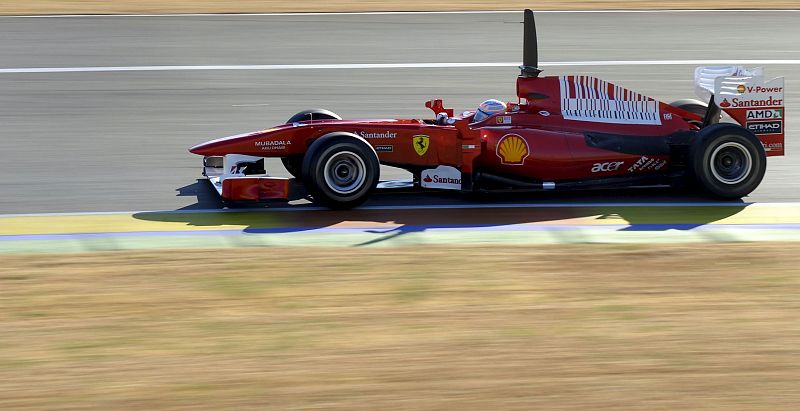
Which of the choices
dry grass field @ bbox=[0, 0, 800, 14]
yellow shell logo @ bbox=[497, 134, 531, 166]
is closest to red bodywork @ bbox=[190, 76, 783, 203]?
yellow shell logo @ bbox=[497, 134, 531, 166]

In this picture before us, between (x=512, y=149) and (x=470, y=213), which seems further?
(x=512, y=149)

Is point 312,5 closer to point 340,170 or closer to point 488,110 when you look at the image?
point 488,110

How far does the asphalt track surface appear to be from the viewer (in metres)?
11.3

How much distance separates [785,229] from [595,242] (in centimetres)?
173

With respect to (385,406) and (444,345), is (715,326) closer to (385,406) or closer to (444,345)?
(444,345)

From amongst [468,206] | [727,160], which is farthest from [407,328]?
[727,160]

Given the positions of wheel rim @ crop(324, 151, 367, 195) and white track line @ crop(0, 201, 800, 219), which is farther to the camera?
white track line @ crop(0, 201, 800, 219)

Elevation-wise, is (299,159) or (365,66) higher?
(365,66)

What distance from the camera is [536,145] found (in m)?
10.4

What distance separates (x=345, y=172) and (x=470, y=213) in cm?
114

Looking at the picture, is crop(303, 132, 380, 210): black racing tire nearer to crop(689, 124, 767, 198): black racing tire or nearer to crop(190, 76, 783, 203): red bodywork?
crop(190, 76, 783, 203): red bodywork

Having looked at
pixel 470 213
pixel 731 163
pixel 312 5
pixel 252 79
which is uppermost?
pixel 312 5

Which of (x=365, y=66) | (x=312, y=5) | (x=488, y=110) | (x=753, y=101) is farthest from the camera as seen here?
(x=312, y=5)

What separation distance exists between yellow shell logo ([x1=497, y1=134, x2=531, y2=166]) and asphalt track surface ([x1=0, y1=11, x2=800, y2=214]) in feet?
1.89
